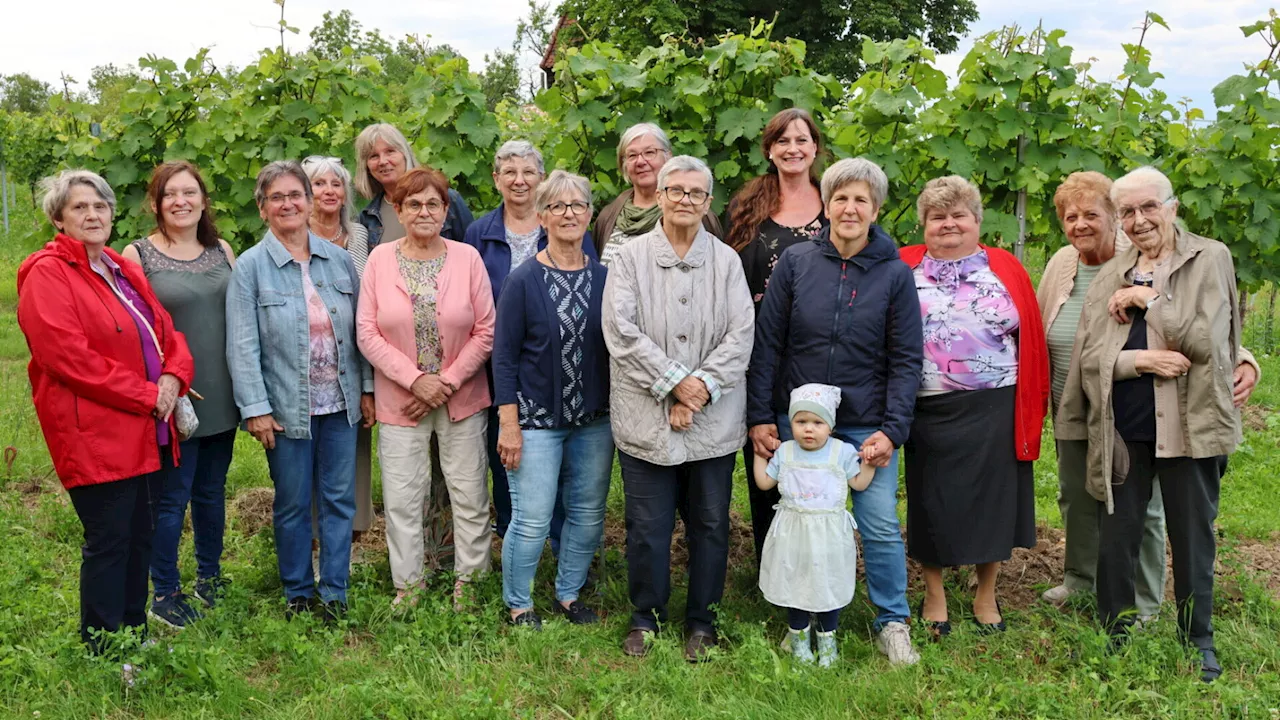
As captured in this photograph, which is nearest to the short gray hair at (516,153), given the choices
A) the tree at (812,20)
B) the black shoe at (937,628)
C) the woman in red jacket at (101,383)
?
the woman in red jacket at (101,383)

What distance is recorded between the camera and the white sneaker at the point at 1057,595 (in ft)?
14.4

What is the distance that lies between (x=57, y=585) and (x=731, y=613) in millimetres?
3377

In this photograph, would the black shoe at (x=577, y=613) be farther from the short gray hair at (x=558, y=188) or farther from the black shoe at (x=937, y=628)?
the short gray hair at (x=558, y=188)

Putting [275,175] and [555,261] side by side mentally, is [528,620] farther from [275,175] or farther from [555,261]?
[275,175]

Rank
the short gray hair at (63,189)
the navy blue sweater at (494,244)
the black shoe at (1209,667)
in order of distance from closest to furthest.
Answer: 1. the short gray hair at (63,189)
2. the black shoe at (1209,667)
3. the navy blue sweater at (494,244)

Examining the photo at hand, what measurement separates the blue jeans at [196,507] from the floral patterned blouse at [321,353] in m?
0.43

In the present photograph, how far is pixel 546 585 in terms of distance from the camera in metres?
4.61

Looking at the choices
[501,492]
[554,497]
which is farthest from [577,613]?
[501,492]

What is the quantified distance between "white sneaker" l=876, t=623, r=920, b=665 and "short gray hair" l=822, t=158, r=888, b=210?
1.70 meters

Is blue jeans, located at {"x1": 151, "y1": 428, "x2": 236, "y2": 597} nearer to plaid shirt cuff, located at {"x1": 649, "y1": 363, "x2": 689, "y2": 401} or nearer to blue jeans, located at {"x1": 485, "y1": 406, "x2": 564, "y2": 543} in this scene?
blue jeans, located at {"x1": 485, "y1": 406, "x2": 564, "y2": 543}

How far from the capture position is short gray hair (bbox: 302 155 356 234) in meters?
4.36

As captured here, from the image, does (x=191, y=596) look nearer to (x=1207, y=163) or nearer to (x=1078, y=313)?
(x=1078, y=313)

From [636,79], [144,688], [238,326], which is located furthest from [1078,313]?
[144,688]

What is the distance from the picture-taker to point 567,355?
3.83 m
